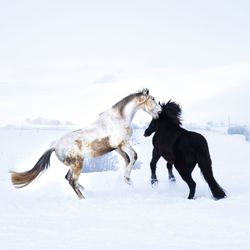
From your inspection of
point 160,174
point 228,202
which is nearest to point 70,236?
point 228,202

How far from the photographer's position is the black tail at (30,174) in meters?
7.56

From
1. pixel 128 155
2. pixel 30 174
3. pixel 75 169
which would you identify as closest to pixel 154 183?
pixel 128 155

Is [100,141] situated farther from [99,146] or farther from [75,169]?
[75,169]

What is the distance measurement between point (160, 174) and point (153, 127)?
2649 mm

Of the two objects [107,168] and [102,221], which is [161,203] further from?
[107,168]

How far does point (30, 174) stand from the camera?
7.62 metres

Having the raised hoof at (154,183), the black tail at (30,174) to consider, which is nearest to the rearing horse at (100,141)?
the black tail at (30,174)

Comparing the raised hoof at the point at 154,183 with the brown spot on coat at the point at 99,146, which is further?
the raised hoof at the point at 154,183

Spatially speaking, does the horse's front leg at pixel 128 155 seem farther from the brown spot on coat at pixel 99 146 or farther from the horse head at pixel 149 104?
the horse head at pixel 149 104

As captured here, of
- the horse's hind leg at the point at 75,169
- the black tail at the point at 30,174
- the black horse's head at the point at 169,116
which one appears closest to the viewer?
the horse's hind leg at the point at 75,169

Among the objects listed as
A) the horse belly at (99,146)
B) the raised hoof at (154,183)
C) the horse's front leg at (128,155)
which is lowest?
the raised hoof at (154,183)

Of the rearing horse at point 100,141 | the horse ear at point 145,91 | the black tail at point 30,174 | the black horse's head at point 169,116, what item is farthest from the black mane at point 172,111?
the black tail at point 30,174

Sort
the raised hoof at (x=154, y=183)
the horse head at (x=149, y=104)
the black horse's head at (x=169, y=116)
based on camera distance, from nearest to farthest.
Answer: the horse head at (x=149, y=104)
the black horse's head at (x=169, y=116)
the raised hoof at (x=154, y=183)

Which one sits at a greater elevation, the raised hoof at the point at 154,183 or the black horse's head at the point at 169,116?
the black horse's head at the point at 169,116
